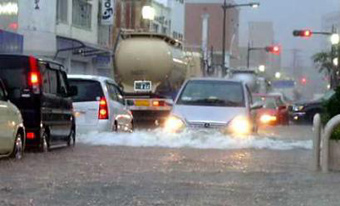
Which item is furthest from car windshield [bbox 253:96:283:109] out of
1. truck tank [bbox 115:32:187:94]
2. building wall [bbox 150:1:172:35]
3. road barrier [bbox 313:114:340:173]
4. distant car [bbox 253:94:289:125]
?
road barrier [bbox 313:114:340:173]

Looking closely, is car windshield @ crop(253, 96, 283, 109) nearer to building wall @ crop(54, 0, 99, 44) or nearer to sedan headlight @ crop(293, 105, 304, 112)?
sedan headlight @ crop(293, 105, 304, 112)

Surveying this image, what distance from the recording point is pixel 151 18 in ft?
172

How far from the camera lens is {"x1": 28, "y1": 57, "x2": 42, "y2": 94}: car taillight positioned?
14.4 m

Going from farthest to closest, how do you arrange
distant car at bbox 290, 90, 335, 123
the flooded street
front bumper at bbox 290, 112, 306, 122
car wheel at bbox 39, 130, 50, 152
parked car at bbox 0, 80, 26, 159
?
front bumper at bbox 290, 112, 306, 122
distant car at bbox 290, 90, 335, 123
car wheel at bbox 39, 130, 50, 152
parked car at bbox 0, 80, 26, 159
the flooded street

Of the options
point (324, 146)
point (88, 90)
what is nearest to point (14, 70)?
point (88, 90)

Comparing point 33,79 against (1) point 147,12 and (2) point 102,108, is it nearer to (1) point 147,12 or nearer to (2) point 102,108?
(2) point 102,108

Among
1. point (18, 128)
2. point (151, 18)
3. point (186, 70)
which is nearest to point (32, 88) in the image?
point (18, 128)

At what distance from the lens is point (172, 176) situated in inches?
433

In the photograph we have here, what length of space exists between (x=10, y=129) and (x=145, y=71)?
1562 centimetres

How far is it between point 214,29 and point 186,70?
8223cm

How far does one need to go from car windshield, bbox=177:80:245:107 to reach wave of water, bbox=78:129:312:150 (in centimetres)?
107

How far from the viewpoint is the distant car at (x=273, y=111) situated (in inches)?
1426

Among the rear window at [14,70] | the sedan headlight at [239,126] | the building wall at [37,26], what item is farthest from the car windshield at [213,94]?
the building wall at [37,26]

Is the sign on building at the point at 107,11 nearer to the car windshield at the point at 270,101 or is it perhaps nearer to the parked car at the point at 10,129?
the car windshield at the point at 270,101
